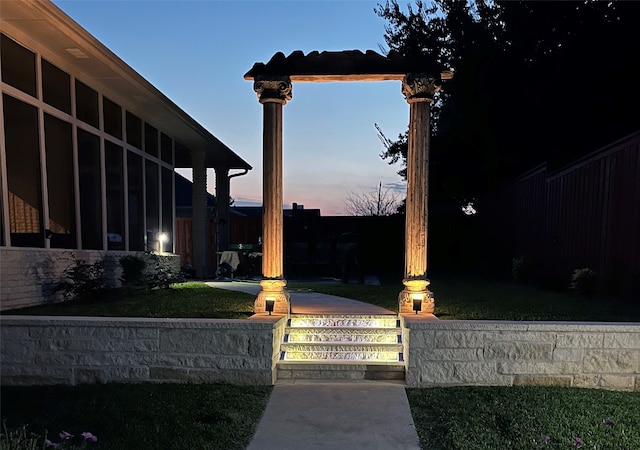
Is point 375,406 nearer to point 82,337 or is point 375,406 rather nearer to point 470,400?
point 470,400

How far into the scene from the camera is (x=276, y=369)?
13.3 feet

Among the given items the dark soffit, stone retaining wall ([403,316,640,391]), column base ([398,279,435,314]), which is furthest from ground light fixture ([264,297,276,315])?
the dark soffit

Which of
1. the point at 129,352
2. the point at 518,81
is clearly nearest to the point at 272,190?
the point at 129,352

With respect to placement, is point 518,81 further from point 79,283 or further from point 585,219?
point 79,283

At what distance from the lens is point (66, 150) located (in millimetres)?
6152

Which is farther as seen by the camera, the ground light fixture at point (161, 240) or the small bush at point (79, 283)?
the ground light fixture at point (161, 240)

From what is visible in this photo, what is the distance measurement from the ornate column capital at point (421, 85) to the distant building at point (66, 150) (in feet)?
14.2

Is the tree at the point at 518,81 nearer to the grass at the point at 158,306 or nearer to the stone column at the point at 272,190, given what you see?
the stone column at the point at 272,190

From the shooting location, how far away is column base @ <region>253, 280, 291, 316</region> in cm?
472

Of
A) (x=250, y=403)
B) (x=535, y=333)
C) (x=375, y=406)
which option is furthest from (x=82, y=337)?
(x=535, y=333)

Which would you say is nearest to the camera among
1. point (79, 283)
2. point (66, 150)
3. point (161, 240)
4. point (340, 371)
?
point (340, 371)

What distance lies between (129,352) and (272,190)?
2320 mm

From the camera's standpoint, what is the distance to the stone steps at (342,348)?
4043 mm

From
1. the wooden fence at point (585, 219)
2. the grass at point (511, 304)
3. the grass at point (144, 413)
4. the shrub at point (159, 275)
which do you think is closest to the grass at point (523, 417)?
the grass at point (511, 304)
